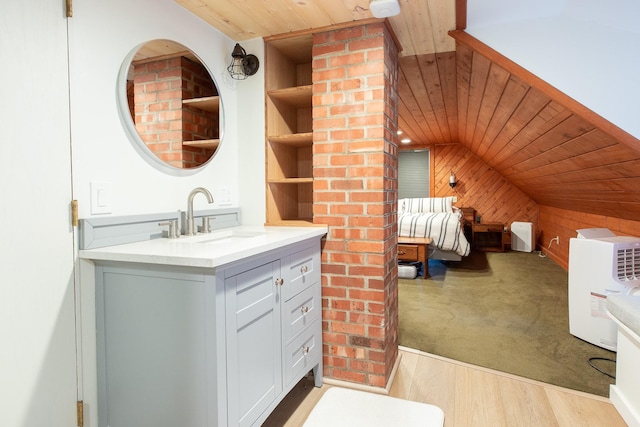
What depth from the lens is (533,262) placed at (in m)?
5.03

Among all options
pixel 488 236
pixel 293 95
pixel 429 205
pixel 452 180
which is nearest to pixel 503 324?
pixel 293 95

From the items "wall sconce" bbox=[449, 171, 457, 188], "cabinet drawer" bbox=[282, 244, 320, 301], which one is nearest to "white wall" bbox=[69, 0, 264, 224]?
"cabinet drawer" bbox=[282, 244, 320, 301]

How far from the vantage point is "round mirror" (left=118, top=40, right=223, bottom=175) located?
59.5 inches

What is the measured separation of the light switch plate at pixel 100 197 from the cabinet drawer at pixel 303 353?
97 centimetres

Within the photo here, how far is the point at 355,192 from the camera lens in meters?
1.92

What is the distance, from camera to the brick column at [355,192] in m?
1.88

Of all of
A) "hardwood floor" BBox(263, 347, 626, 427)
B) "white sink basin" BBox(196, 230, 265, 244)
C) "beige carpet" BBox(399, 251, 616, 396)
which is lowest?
"hardwood floor" BBox(263, 347, 626, 427)

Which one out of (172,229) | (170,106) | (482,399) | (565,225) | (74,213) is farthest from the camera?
(565,225)

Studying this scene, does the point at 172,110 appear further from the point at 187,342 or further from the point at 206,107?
the point at 187,342

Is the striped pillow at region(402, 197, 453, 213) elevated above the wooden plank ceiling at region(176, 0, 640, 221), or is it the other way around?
the wooden plank ceiling at region(176, 0, 640, 221)

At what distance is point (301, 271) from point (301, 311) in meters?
0.20

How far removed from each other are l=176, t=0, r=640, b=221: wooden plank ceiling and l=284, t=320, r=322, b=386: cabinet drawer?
1.63 metres

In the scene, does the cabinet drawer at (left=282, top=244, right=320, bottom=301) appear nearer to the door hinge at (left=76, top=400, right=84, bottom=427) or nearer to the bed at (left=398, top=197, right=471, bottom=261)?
the door hinge at (left=76, top=400, right=84, bottom=427)

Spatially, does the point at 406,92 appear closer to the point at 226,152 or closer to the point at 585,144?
the point at 585,144
